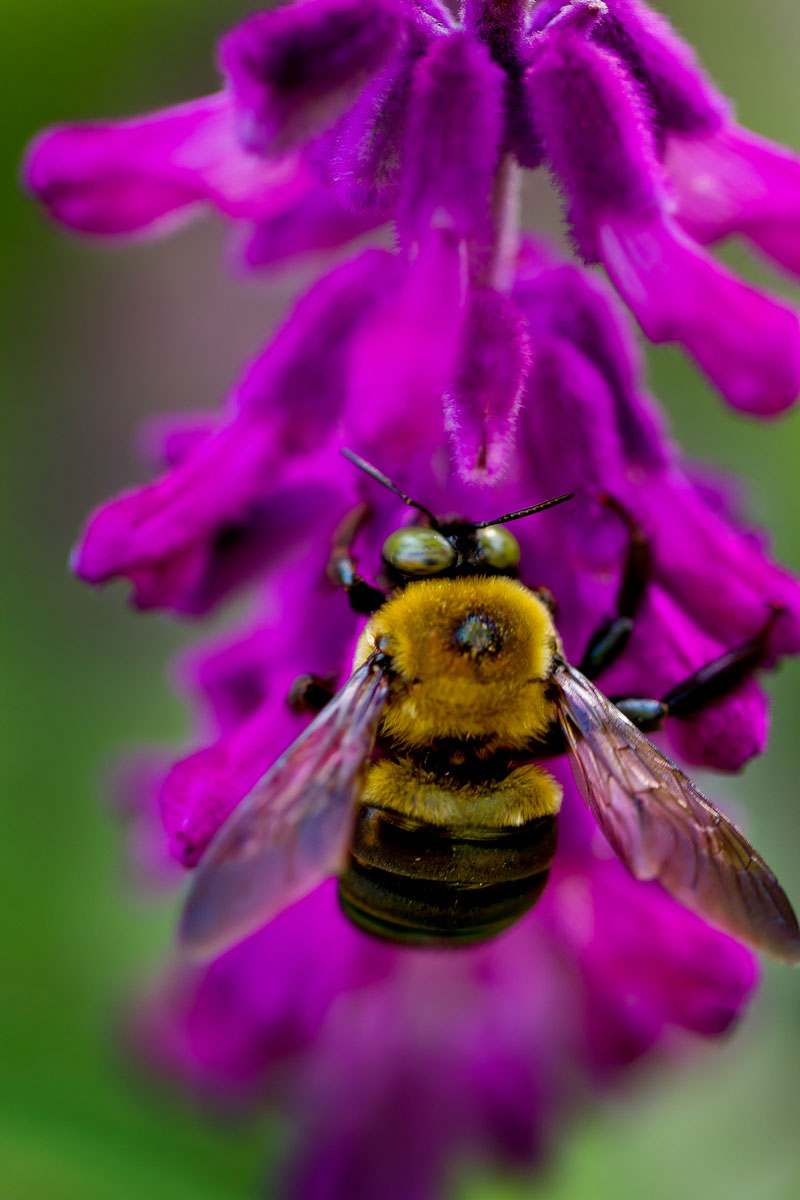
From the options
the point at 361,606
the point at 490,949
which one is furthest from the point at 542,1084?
the point at 361,606

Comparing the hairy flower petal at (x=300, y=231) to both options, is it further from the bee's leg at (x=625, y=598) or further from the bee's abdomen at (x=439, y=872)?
the bee's abdomen at (x=439, y=872)

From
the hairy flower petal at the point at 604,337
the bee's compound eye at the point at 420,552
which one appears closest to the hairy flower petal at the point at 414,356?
the bee's compound eye at the point at 420,552

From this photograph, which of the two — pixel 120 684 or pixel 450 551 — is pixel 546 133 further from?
pixel 120 684

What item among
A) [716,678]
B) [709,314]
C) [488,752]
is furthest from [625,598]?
[709,314]

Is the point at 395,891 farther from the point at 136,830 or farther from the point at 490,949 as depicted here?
the point at 136,830

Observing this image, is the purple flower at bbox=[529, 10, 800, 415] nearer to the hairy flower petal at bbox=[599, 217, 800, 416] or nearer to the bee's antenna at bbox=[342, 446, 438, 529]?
the hairy flower petal at bbox=[599, 217, 800, 416]

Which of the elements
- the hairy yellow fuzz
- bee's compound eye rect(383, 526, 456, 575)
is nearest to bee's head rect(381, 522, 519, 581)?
bee's compound eye rect(383, 526, 456, 575)
